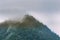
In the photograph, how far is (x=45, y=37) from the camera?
63cm

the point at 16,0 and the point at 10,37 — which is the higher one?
the point at 16,0

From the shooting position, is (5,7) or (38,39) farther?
(5,7)

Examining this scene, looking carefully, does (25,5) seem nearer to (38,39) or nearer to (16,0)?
(16,0)

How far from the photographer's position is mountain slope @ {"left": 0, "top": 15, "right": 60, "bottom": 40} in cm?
60

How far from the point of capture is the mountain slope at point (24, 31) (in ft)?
1.98

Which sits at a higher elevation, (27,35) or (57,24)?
(57,24)

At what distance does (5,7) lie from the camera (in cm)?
76

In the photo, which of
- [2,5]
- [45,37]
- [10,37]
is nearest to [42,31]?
[45,37]

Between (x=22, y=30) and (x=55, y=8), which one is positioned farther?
(x=55, y=8)

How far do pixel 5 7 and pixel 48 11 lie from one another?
0.24m

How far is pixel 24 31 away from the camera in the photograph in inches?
24.6

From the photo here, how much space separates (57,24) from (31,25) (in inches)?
7.6

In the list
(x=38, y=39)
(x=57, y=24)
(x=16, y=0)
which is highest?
(x=16, y=0)

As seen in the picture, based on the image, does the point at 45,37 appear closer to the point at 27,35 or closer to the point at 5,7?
the point at 27,35
